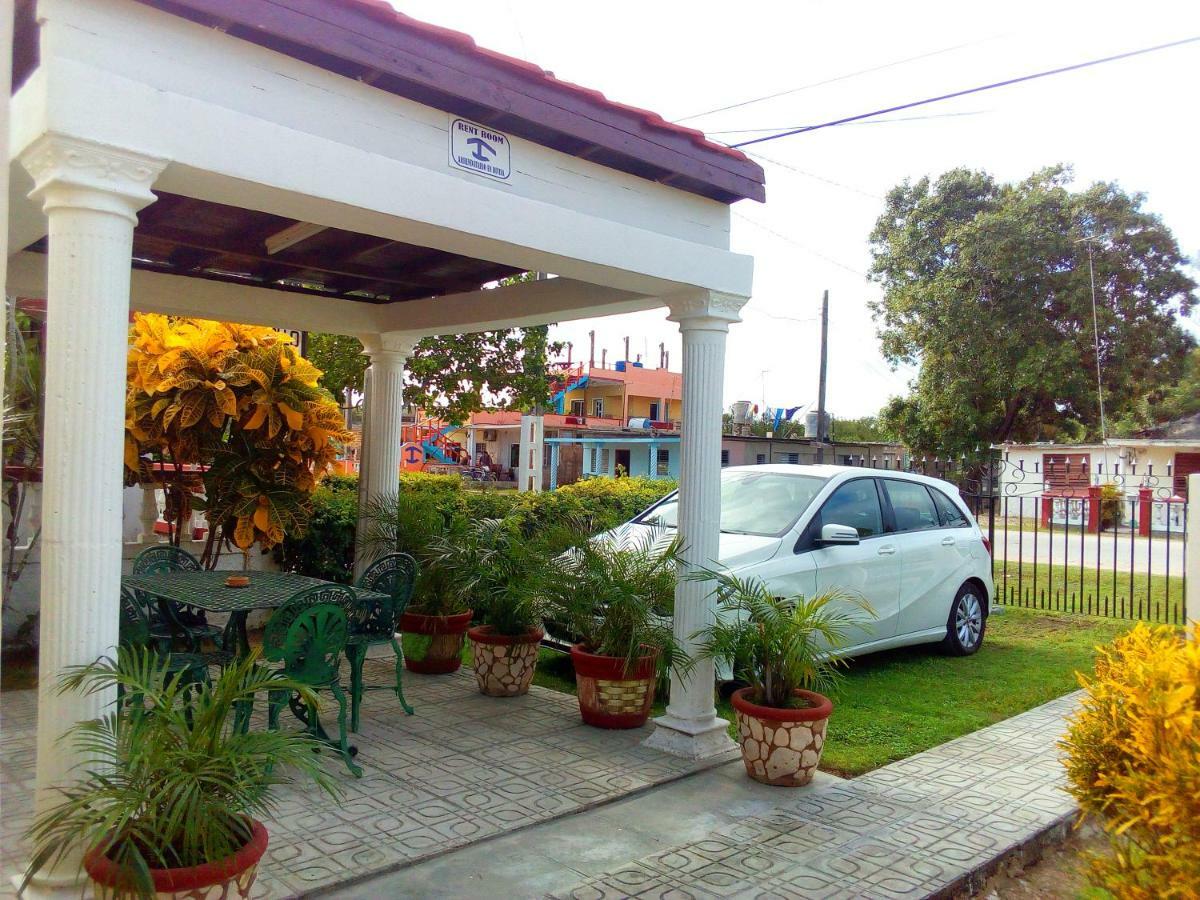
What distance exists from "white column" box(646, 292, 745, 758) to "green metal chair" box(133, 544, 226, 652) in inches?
111

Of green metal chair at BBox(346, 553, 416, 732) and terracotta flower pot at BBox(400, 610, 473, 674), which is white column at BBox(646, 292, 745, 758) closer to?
green metal chair at BBox(346, 553, 416, 732)

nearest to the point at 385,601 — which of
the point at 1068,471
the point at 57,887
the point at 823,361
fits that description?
the point at 57,887

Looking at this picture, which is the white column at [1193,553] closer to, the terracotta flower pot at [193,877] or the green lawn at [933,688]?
the green lawn at [933,688]

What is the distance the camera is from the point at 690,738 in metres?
5.39

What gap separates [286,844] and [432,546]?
2950 mm

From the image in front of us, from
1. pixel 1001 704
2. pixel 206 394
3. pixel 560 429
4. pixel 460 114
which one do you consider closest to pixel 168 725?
pixel 460 114

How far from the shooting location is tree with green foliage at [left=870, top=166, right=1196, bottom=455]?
2669cm

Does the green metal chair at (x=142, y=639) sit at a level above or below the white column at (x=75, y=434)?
below

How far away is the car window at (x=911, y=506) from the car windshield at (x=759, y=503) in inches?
36.4

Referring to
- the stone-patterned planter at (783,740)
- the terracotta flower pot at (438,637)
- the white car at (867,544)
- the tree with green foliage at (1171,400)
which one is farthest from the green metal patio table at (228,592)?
the tree with green foliage at (1171,400)

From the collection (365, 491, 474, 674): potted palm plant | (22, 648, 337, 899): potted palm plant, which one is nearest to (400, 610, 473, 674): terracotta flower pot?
(365, 491, 474, 674): potted palm plant

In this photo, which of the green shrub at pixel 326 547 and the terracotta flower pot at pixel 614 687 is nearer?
the terracotta flower pot at pixel 614 687

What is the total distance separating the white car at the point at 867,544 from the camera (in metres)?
6.95

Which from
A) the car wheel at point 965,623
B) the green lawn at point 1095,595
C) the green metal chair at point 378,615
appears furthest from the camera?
the green lawn at point 1095,595
